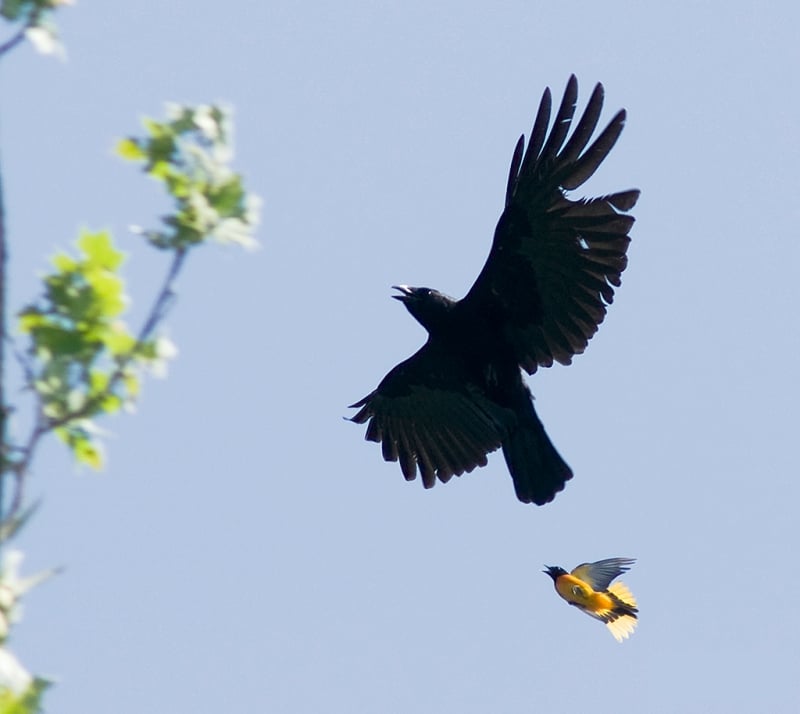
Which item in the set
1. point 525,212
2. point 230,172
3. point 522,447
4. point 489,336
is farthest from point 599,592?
point 230,172

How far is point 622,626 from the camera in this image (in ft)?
29.9

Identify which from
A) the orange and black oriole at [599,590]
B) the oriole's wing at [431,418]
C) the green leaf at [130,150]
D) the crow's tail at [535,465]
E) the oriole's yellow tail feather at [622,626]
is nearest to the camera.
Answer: the green leaf at [130,150]

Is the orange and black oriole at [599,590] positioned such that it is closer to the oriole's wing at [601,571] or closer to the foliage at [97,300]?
the oriole's wing at [601,571]

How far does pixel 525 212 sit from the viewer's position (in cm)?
955

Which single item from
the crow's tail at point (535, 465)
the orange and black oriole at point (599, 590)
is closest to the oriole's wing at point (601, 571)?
the orange and black oriole at point (599, 590)

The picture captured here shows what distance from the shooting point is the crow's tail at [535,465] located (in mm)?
10188

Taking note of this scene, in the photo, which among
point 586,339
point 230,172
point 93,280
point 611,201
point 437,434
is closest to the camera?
point 93,280

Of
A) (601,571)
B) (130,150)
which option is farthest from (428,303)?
(130,150)

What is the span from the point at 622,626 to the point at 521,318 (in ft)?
8.06

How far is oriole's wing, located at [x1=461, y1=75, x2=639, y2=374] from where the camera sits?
30.0ft

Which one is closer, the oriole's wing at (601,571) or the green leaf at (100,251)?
the green leaf at (100,251)

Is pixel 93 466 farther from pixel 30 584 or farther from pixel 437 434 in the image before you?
pixel 437 434

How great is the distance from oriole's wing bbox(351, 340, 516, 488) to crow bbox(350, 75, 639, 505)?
0.01 metres

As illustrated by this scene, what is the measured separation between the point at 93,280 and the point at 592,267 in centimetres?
679
